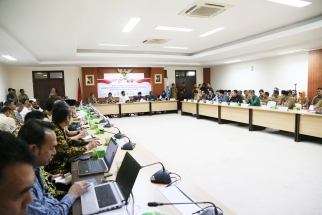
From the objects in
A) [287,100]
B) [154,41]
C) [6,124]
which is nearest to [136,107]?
[154,41]

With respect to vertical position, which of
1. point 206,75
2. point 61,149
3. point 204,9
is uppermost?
point 204,9

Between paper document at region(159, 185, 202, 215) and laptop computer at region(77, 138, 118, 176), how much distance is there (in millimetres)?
565

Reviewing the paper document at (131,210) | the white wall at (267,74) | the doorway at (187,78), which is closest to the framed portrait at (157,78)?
the doorway at (187,78)

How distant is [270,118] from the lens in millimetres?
5473

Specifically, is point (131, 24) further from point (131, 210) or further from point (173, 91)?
point (173, 91)

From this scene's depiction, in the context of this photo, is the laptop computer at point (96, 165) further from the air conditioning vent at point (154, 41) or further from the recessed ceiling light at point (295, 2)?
the air conditioning vent at point (154, 41)

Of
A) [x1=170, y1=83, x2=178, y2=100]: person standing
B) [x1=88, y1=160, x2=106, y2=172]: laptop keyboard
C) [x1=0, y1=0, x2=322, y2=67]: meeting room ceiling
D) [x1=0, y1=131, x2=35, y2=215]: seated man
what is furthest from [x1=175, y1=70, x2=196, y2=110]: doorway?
[x1=0, y1=131, x2=35, y2=215]: seated man

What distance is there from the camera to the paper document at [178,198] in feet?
3.99

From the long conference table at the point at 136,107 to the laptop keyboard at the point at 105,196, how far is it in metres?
7.78

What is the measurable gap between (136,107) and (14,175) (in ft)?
29.1

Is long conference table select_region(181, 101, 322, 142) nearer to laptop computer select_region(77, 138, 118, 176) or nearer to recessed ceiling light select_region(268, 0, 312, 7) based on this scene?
recessed ceiling light select_region(268, 0, 312, 7)

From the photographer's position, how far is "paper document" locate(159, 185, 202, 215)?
1215mm

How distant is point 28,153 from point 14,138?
6 centimetres

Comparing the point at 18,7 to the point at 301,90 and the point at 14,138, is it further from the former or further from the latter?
the point at 301,90
